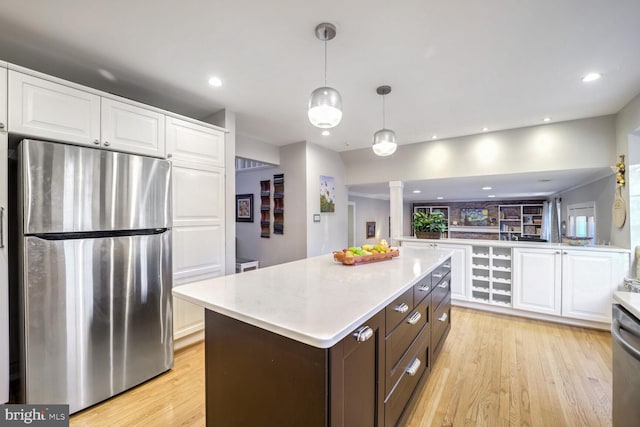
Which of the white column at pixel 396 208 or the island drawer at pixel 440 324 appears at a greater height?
the white column at pixel 396 208

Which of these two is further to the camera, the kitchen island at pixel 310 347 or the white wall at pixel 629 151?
the white wall at pixel 629 151

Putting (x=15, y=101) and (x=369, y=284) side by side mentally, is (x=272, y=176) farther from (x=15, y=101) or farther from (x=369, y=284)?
(x=369, y=284)

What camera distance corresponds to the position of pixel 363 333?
1044mm

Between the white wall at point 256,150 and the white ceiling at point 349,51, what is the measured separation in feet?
2.93

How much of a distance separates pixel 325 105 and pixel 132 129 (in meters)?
1.58

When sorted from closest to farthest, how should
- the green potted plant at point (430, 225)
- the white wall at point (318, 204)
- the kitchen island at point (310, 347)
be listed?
the kitchen island at point (310, 347) → the green potted plant at point (430, 225) → the white wall at point (318, 204)

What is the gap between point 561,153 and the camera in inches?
127

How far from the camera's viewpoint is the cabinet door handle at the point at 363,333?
3.35 feet

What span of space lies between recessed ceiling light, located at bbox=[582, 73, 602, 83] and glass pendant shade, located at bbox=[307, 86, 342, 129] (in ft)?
7.07

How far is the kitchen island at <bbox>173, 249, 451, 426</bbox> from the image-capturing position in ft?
3.03

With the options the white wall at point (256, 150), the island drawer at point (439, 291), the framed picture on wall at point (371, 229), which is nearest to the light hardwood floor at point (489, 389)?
the island drawer at point (439, 291)

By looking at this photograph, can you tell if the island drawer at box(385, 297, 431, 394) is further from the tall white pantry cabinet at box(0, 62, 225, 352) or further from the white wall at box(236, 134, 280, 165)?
the white wall at box(236, 134, 280, 165)

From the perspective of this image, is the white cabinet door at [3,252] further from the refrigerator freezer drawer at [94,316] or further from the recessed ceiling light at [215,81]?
the recessed ceiling light at [215,81]

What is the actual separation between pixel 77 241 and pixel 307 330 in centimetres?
175
